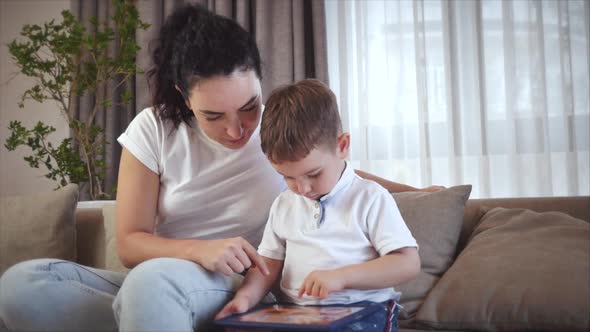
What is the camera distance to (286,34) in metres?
3.26

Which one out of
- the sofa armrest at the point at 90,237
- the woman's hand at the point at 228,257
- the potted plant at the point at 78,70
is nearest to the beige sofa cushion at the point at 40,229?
the sofa armrest at the point at 90,237

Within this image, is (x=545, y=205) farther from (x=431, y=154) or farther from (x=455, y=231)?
(x=431, y=154)

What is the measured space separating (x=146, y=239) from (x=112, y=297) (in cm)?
14

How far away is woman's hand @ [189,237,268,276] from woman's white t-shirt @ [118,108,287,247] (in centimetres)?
32

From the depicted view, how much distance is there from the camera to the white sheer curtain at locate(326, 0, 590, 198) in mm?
2879

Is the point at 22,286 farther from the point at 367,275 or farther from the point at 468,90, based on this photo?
the point at 468,90

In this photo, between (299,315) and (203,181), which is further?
(203,181)

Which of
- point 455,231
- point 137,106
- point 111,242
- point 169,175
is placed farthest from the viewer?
point 137,106

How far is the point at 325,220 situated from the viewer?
1.28m

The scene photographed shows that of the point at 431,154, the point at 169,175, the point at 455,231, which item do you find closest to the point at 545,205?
the point at 455,231

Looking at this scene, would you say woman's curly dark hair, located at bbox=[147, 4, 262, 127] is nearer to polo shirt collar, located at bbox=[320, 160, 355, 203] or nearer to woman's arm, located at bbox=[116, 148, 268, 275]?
woman's arm, located at bbox=[116, 148, 268, 275]

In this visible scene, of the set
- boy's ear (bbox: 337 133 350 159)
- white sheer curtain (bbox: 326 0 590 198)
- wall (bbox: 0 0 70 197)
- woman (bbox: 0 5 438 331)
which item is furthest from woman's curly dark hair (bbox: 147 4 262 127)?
wall (bbox: 0 0 70 197)

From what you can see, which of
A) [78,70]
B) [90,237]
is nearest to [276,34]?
[78,70]

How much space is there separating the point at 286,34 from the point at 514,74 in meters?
1.09
